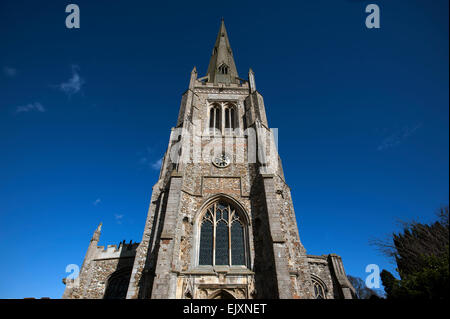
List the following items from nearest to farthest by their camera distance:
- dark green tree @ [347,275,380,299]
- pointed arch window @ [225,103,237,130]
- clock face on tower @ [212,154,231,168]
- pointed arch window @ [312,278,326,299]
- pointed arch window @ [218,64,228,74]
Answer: pointed arch window @ [312,278,326,299]
clock face on tower @ [212,154,231,168]
pointed arch window @ [225,103,237,130]
pointed arch window @ [218,64,228,74]
dark green tree @ [347,275,380,299]

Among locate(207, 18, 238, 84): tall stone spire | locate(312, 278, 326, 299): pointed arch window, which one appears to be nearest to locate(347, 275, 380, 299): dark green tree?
locate(312, 278, 326, 299): pointed arch window

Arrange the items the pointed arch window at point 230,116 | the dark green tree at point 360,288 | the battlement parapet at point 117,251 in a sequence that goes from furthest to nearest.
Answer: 1. the dark green tree at point 360,288
2. the pointed arch window at point 230,116
3. the battlement parapet at point 117,251

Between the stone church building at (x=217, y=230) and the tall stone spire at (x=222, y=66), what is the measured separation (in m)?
6.49

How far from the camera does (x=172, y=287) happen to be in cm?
920

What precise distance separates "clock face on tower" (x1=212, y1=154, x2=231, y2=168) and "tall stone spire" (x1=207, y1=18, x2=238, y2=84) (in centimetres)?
1202

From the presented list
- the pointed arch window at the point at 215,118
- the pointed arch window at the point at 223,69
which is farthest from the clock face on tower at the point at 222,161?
the pointed arch window at the point at 223,69

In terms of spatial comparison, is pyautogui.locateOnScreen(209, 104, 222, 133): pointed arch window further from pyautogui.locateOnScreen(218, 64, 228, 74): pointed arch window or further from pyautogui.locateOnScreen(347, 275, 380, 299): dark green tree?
pyautogui.locateOnScreen(347, 275, 380, 299): dark green tree

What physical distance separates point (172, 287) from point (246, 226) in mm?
4735

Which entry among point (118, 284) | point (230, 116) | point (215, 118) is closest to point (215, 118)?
point (215, 118)

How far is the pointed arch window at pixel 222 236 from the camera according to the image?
1107 cm

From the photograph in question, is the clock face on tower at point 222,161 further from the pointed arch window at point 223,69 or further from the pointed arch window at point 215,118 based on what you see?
the pointed arch window at point 223,69

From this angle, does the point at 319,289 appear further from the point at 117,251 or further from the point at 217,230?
the point at 117,251

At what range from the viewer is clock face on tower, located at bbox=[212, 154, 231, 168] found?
1483cm
